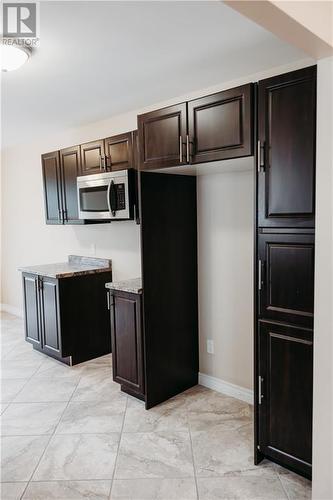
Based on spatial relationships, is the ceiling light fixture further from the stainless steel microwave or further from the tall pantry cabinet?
the tall pantry cabinet

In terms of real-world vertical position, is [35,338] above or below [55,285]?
below

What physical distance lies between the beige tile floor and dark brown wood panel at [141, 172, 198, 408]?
235 mm

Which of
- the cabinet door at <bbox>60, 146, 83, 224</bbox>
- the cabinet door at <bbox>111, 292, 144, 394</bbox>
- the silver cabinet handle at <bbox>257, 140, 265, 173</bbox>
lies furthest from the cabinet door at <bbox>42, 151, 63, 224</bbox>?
the silver cabinet handle at <bbox>257, 140, 265, 173</bbox>

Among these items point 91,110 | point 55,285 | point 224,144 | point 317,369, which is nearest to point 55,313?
point 55,285

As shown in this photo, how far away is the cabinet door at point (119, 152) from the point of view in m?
3.15

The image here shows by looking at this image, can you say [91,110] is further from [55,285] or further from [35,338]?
[35,338]

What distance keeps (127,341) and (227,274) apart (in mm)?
977

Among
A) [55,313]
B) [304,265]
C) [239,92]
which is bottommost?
[55,313]

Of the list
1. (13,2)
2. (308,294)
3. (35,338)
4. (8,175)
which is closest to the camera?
(13,2)

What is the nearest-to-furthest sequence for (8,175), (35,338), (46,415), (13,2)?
(13,2) < (46,415) < (35,338) < (8,175)

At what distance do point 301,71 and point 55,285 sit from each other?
2.83 metres

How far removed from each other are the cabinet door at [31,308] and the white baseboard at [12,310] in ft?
5.34

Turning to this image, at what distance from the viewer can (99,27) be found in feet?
6.44

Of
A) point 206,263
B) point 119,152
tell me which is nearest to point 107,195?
point 119,152
